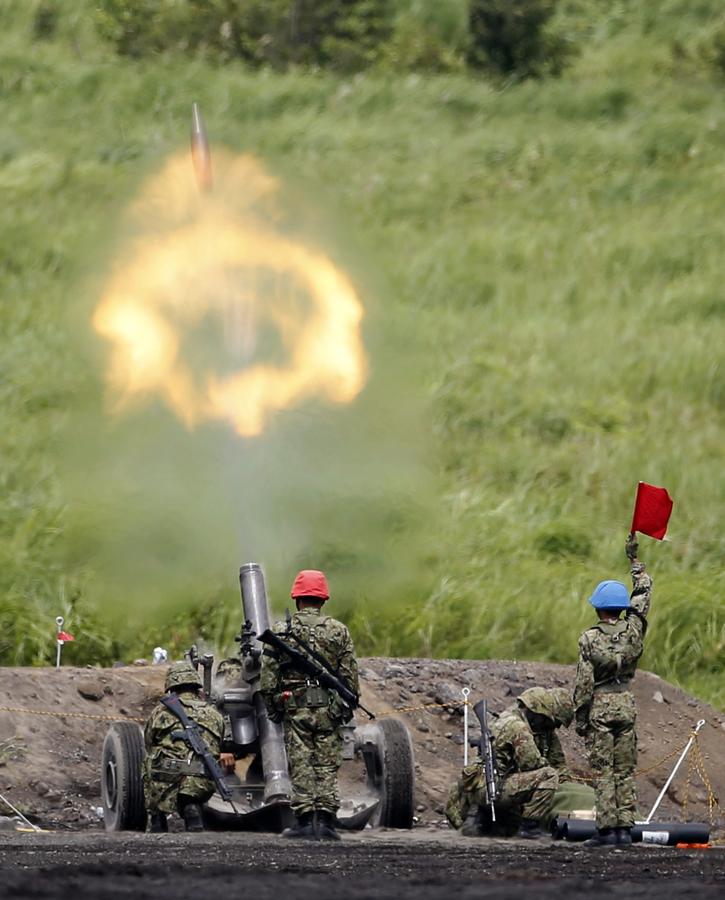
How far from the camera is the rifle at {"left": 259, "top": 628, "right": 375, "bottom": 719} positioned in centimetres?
1152

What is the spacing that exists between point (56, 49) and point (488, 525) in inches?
694

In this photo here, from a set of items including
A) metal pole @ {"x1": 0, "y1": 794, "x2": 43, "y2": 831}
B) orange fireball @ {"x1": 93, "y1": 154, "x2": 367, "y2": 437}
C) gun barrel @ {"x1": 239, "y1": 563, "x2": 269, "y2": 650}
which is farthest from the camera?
orange fireball @ {"x1": 93, "y1": 154, "x2": 367, "y2": 437}

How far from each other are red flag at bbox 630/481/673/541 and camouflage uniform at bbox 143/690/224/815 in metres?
3.08

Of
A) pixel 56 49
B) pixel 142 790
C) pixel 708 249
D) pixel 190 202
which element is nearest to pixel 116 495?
pixel 190 202

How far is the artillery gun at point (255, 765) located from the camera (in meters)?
12.0

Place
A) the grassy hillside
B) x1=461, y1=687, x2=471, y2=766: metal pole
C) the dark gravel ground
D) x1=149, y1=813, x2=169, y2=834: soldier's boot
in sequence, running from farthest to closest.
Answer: the grassy hillside, x1=461, y1=687, x2=471, y2=766: metal pole, x1=149, y1=813, x2=169, y2=834: soldier's boot, the dark gravel ground

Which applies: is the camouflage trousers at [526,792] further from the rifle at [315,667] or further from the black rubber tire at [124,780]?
the black rubber tire at [124,780]

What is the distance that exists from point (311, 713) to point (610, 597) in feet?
6.58

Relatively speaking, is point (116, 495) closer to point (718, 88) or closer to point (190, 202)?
point (190, 202)

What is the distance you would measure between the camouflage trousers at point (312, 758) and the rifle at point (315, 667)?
0.53 feet

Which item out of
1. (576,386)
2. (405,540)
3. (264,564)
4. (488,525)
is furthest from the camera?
(576,386)

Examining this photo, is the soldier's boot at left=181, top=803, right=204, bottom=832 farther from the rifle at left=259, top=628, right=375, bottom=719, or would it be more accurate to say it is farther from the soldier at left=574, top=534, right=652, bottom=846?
the soldier at left=574, top=534, right=652, bottom=846

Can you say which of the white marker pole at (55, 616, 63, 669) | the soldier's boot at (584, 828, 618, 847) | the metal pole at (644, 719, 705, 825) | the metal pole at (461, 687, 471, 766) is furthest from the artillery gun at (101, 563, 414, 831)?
the white marker pole at (55, 616, 63, 669)

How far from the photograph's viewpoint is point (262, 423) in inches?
627
